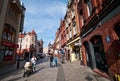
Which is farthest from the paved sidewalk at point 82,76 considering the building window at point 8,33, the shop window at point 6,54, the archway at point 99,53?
the building window at point 8,33

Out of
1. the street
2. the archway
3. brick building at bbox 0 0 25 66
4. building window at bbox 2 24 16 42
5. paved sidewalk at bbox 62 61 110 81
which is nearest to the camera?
paved sidewalk at bbox 62 61 110 81

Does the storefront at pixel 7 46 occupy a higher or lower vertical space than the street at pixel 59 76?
higher

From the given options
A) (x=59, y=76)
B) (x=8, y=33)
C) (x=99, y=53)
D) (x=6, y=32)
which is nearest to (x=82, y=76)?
(x=59, y=76)

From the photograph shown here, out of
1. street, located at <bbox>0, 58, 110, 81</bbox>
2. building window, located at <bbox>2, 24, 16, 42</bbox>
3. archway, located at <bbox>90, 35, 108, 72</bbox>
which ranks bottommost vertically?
street, located at <bbox>0, 58, 110, 81</bbox>

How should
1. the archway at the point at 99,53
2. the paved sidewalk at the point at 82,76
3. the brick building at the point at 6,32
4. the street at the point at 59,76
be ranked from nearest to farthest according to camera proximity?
the paved sidewalk at the point at 82,76 < the street at the point at 59,76 < the archway at the point at 99,53 < the brick building at the point at 6,32

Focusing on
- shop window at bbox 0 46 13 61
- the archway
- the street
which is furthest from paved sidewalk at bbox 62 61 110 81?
shop window at bbox 0 46 13 61

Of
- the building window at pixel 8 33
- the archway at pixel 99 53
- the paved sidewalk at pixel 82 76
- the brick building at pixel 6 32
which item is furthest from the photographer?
the building window at pixel 8 33

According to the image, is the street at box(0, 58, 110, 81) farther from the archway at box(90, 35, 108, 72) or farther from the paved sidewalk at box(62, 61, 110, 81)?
the archway at box(90, 35, 108, 72)

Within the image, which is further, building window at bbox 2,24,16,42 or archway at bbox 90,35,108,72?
building window at bbox 2,24,16,42

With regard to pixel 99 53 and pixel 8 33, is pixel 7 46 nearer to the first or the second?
pixel 8 33

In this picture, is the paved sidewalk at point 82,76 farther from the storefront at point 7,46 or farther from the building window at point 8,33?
the building window at point 8,33

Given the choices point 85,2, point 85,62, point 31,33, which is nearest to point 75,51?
point 85,62

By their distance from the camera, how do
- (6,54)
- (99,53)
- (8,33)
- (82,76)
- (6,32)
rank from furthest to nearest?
(8,33)
(6,32)
(6,54)
(99,53)
(82,76)

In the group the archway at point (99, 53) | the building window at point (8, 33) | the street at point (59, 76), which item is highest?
the building window at point (8, 33)
